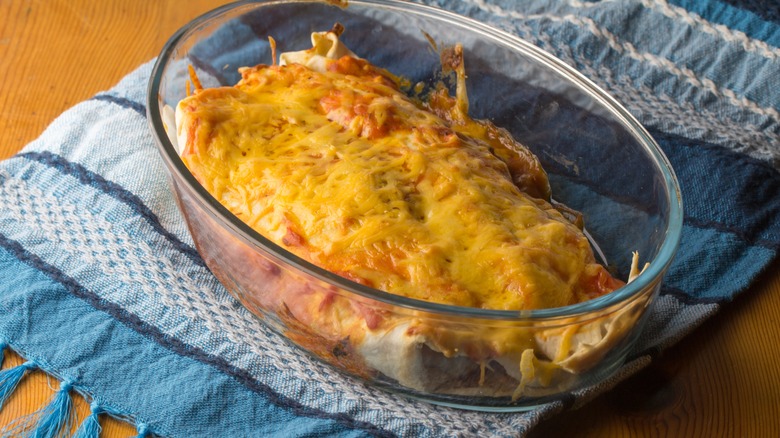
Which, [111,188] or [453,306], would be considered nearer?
[453,306]

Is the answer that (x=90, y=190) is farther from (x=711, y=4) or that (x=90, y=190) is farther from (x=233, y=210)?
(x=711, y=4)

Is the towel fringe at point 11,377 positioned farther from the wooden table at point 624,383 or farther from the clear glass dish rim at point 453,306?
the clear glass dish rim at point 453,306

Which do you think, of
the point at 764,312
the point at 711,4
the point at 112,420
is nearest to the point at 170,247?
the point at 112,420

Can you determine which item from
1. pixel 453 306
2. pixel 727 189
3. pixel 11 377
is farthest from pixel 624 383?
pixel 11 377

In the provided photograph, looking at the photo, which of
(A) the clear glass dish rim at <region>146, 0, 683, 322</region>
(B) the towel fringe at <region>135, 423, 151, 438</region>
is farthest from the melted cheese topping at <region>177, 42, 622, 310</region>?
(B) the towel fringe at <region>135, 423, 151, 438</region>

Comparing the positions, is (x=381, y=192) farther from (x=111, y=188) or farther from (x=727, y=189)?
(x=727, y=189)

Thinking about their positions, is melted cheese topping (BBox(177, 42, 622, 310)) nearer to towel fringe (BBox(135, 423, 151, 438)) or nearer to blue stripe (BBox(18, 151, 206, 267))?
blue stripe (BBox(18, 151, 206, 267))
